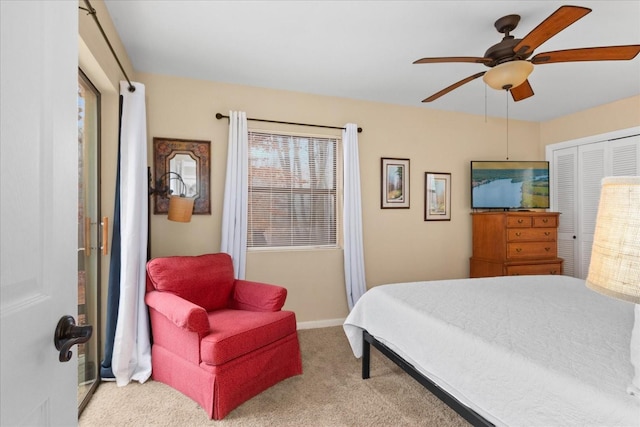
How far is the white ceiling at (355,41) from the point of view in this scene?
227 cm

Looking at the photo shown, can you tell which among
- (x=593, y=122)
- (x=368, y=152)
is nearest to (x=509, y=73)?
(x=368, y=152)

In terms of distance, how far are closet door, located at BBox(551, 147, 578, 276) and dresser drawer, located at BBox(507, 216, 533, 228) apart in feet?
3.29

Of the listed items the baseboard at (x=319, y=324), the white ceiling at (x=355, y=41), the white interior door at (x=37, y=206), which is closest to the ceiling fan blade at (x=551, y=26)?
the white ceiling at (x=355, y=41)

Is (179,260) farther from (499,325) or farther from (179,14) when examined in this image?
(499,325)

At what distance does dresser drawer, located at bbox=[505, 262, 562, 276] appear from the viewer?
13.1ft

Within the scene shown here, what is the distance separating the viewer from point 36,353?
2.16 ft

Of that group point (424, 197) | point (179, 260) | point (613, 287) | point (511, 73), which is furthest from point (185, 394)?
point (424, 197)

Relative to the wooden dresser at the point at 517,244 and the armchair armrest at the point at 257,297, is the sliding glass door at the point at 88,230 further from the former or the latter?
the wooden dresser at the point at 517,244

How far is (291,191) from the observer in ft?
12.4

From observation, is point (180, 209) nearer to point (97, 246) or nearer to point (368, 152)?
point (97, 246)

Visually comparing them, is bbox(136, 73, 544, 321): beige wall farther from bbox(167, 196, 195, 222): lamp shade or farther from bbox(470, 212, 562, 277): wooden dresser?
bbox(167, 196, 195, 222): lamp shade

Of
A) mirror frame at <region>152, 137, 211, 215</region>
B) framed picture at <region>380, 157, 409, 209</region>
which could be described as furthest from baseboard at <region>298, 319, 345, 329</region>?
mirror frame at <region>152, 137, 211, 215</region>

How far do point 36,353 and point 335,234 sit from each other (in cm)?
339

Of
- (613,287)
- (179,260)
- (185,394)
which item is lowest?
(185,394)
